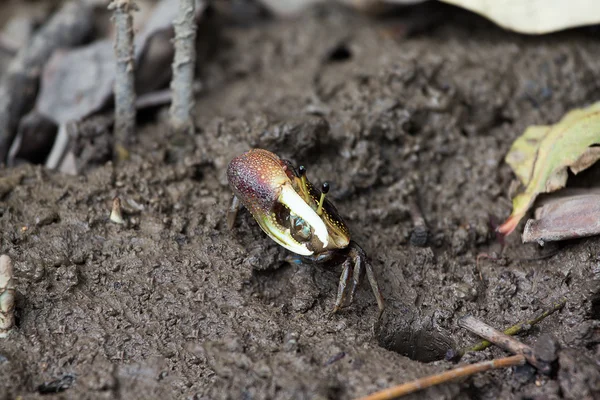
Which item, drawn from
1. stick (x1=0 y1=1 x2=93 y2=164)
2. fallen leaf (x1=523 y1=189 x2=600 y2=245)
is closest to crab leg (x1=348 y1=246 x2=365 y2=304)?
fallen leaf (x1=523 y1=189 x2=600 y2=245)

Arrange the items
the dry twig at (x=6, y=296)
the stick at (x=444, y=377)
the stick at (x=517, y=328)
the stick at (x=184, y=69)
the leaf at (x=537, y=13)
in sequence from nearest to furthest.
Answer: the stick at (x=444, y=377) < the dry twig at (x=6, y=296) < the stick at (x=517, y=328) < the stick at (x=184, y=69) < the leaf at (x=537, y=13)

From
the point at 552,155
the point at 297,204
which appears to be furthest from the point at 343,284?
the point at 552,155

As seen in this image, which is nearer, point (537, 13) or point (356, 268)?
point (356, 268)

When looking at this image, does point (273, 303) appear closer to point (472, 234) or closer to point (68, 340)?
point (68, 340)

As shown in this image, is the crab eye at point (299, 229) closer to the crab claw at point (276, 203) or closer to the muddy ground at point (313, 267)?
the crab claw at point (276, 203)

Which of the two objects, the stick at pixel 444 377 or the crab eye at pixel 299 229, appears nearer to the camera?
the stick at pixel 444 377

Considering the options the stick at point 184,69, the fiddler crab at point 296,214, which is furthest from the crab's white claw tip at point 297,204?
the stick at point 184,69

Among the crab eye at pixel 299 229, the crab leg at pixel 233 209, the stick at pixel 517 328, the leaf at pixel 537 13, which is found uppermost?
the leaf at pixel 537 13

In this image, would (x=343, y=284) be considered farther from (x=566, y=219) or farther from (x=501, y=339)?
(x=566, y=219)
